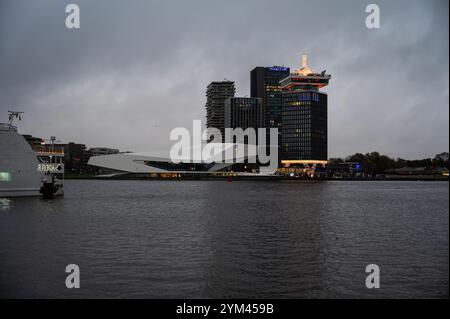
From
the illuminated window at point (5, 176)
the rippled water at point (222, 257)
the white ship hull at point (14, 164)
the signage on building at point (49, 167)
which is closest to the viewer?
the rippled water at point (222, 257)

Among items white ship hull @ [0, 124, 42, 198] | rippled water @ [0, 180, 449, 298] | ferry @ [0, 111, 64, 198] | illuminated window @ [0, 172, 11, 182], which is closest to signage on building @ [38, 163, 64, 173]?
ferry @ [0, 111, 64, 198]

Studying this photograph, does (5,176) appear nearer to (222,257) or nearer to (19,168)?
(19,168)

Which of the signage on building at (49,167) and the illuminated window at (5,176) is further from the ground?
the signage on building at (49,167)

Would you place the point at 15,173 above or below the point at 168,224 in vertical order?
above

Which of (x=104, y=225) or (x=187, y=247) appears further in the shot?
(x=104, y=225)

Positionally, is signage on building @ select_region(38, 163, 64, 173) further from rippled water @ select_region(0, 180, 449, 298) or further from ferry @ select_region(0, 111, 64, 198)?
rippled water @ select_region(0, 180, 449, 298)

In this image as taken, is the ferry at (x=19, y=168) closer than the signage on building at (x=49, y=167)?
Yes

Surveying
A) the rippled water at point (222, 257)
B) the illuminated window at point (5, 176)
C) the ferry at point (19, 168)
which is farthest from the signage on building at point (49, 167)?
the rippled water at point (222, 257)

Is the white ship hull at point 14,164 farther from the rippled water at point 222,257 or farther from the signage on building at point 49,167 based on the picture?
the rippled water at point 222,257

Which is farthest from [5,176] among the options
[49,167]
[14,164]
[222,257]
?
[222,257]
